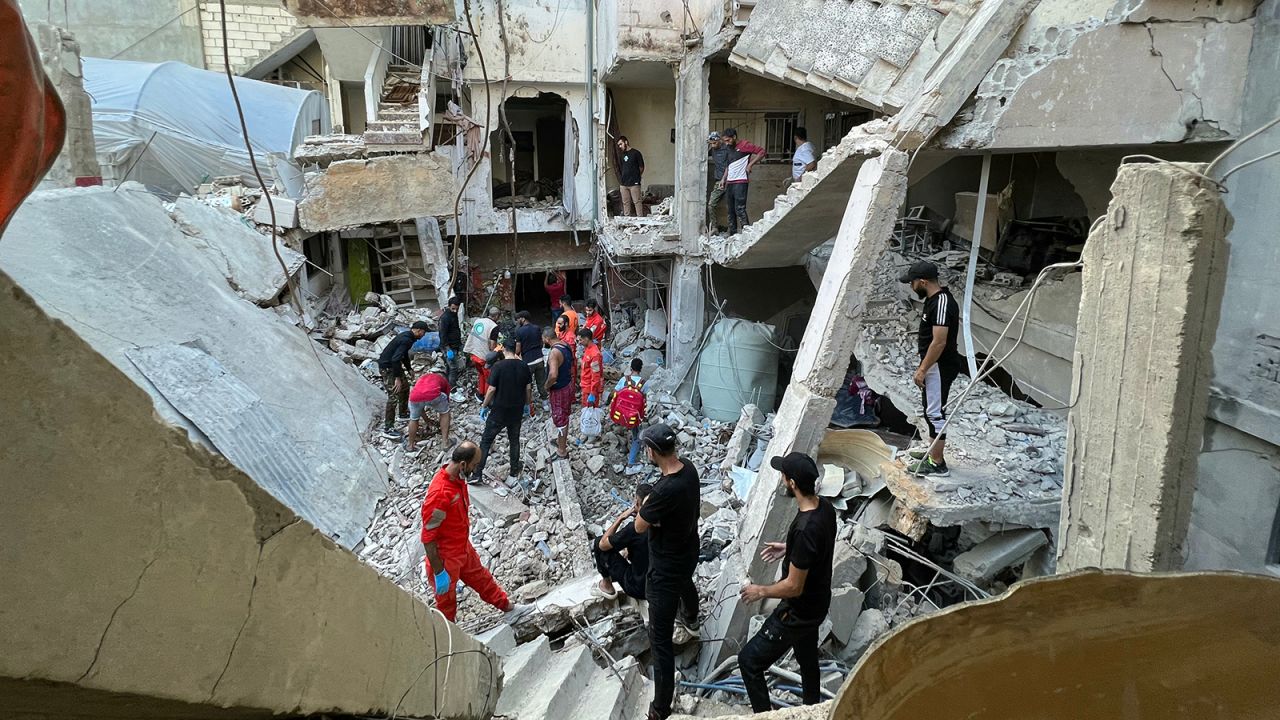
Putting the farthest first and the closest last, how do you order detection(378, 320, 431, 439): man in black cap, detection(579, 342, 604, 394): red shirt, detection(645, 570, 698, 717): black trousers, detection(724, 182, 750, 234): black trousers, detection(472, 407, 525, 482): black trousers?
detection(724, 182, 750, 234): black trousers
detection(579, 342, 604, 394): red shirt
detection(378, 320, 431, 439): man in black cap
detection(472, 407, 525, 482): black trousers
detection(645, 570, 698, 717): black trousers

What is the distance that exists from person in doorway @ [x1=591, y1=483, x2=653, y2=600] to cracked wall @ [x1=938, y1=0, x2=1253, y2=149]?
4.54 m

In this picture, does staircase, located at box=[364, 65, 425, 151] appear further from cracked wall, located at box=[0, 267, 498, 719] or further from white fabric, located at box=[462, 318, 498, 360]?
cracked wall, located at box=[0, 267, 498, 719]

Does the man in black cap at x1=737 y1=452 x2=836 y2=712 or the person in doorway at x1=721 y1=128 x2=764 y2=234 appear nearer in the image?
the man in black cap at x1=737 y1=452 x2=836 y2=712

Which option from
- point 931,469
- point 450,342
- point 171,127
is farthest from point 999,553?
point 171,127

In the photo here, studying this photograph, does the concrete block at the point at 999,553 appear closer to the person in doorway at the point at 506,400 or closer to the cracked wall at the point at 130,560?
the person in doorway at the point at 506,400

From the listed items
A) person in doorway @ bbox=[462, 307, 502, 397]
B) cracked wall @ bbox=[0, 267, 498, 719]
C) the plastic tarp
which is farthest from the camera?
the plastic tarp

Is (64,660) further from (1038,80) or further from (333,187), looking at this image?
(333,187)

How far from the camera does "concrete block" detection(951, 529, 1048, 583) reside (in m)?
5.88

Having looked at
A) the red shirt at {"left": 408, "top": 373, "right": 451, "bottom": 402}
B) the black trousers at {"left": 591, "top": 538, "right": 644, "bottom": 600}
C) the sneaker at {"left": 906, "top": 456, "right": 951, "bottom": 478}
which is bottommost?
the black trousers at {"left": 591, "top": 538, "right": 644, "bottom": 600}

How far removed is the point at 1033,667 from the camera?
78.2 inches

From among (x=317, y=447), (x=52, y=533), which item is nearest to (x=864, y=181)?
(x=52, y=533)

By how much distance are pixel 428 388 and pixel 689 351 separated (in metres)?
5.85

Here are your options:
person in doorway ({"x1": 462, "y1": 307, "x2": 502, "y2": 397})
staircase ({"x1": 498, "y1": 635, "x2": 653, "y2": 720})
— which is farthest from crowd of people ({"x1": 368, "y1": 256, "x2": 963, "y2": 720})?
person in doorway ({"x1": 462, "y1": 307, "x2": 502, "y2": 397})

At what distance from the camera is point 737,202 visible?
11867 mm
